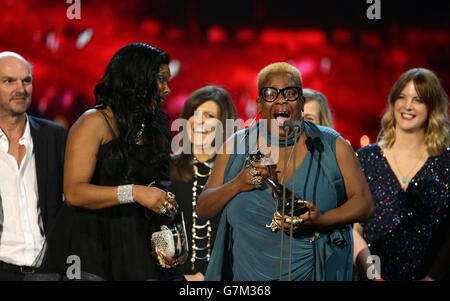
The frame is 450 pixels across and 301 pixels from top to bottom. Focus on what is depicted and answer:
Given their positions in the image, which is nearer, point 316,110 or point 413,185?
point 413,185

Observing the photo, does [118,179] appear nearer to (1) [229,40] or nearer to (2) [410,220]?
(2) [410,220]

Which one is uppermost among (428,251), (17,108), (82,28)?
(82,28)

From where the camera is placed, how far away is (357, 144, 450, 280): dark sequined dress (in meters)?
3.58

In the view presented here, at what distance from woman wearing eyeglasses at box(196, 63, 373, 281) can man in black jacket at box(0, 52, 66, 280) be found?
4.09ft

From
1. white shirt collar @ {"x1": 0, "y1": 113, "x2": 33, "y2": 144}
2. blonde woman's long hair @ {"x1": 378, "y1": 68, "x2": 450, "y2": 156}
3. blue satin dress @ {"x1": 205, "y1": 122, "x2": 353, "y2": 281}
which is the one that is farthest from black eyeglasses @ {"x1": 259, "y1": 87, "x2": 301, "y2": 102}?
white shirt collar @ {"x1": 0, "y1": 113, "x2": 33, "y2": 144}

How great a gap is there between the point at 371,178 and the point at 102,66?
3016mm

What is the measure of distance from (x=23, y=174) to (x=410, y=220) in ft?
7.85

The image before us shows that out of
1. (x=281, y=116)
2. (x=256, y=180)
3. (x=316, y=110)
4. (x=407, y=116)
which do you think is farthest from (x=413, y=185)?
(x=256, y=180)

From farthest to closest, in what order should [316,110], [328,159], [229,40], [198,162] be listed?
[229,40] < [316,110] < [198,162] < [328,159]

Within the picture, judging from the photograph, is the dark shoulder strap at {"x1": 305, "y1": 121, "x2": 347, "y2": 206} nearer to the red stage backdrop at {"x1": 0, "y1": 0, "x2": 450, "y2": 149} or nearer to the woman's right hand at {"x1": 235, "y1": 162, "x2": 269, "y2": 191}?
the woman's right hand at {"x1": 235, "y1": 162, "x2": 269, "y2": 191}

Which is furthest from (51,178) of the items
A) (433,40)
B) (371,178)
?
(433,40)

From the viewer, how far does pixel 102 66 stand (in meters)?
5.67

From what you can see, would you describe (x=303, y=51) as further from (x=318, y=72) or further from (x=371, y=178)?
(x=371, y=178)

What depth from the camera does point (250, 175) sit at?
250 centimetres
